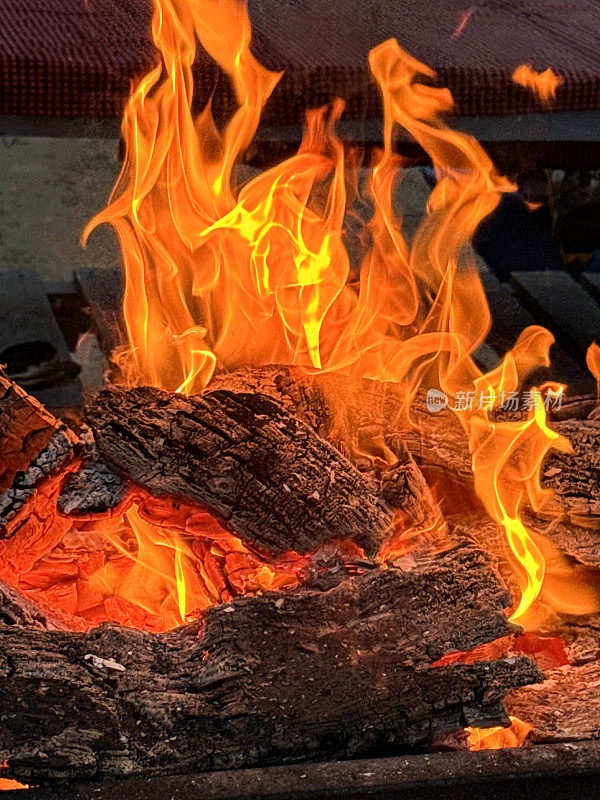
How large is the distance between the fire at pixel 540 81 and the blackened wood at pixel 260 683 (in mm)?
1832

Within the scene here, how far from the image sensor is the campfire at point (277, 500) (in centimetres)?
186

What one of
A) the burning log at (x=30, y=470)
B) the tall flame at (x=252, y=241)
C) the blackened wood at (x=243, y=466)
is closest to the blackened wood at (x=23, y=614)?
the burning log at (x=30, y=470)

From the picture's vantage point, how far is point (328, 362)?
2812mm

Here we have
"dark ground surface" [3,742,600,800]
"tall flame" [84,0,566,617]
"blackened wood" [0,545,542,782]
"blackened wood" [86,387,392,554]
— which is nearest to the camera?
"dark ground surface" [3,742,600,800]

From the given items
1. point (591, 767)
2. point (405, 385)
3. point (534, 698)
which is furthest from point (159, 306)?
point (591, 767)

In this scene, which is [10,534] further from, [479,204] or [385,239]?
[479,204]

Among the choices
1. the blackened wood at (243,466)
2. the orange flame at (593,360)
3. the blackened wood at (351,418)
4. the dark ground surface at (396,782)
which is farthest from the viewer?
the orange flame at (593,360)

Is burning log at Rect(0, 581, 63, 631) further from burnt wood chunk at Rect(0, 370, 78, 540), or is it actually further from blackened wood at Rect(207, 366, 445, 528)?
blackened wood at Rect(207, 366, 445, 528)

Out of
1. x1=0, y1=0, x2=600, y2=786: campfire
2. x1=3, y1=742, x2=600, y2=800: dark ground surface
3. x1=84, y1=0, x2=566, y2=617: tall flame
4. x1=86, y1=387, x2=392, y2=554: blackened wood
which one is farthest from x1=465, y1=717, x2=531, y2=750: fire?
x1=84, y1=0, x2=566, y2=617: tall flame

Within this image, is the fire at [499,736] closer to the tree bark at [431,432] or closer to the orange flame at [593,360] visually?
the tree bark at [431,432]

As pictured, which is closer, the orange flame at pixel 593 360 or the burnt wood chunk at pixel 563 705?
the burnt wood chunk at pixel 563 705

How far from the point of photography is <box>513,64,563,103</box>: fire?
10.6 feet

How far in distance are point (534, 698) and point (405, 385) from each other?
927 mm

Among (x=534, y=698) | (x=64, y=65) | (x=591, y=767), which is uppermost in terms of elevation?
(x=64, y=65)
